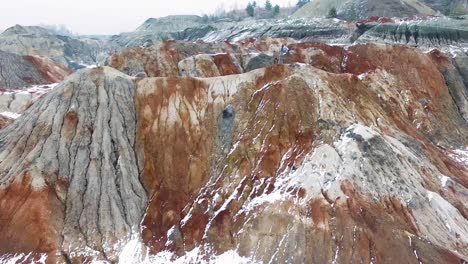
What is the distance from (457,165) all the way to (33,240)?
42.7 meters

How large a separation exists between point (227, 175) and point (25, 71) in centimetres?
6239

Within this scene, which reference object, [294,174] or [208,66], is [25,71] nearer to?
[208,66]

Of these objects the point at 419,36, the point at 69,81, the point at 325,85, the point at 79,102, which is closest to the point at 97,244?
the point at 79,102

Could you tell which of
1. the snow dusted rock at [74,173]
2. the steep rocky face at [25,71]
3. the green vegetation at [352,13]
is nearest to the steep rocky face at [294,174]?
the snow dusted rock at [74,173]

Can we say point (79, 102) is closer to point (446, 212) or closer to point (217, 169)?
point (217, 169)

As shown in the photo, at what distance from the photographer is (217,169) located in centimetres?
3709

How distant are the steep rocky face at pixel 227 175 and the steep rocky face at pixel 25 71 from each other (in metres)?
40.2

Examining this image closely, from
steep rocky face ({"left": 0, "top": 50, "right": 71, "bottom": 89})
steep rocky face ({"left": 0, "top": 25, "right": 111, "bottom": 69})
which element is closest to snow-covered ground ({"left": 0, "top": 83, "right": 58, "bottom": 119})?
steep rocky face ({"left": 0, "top": 50, "right": 71, "bottom": 89})

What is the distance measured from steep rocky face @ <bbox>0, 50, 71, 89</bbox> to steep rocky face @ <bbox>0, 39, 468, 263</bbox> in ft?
132

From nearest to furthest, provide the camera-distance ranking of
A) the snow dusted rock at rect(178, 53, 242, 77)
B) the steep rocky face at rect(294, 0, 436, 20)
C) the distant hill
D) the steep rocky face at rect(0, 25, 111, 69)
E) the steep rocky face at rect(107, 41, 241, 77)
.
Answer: the snow dusted rock at rect(178, 53, 242, 77) < the steep rocky face at rect(107, 41, 241, 77) < the steep rocky face at rect(294, 0, 436, 20) < the distant hill < the steep rocky face at rect(0, 25, 111, 69)

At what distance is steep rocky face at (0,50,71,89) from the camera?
74062 mm

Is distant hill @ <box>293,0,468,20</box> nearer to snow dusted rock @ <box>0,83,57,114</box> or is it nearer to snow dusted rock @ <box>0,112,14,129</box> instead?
snow dusted rock @ <box>0,83,57,114</box>

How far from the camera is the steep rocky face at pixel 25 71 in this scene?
74062 millimetres

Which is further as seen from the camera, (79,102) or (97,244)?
(79,102)
